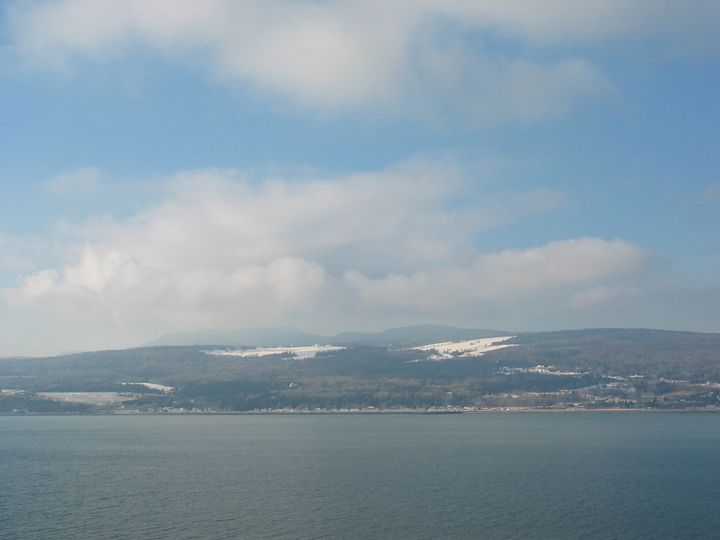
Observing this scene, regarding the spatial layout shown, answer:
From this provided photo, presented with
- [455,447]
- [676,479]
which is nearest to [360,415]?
[455,447]

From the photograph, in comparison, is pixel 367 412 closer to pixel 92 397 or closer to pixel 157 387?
pixel 157 387

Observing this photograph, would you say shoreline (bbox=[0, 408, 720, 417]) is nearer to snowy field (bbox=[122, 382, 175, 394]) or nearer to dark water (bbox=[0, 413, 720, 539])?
snowy field (bbox=[122, 382, 175, 394])

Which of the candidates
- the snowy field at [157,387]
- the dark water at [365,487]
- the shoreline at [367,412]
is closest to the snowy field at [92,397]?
the shoreline at [367,412]

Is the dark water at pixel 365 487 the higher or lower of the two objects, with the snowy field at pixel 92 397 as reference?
lower

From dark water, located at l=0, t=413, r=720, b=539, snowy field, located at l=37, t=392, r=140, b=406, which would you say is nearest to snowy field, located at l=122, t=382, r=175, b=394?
snowy field, located at l=37, t=392, r=140, b=406

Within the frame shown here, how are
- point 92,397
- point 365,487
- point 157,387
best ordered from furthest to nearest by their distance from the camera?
point 157,387 → point 92,397 → point 365,487

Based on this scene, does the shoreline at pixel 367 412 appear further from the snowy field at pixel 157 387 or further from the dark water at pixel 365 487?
the dark water at pixel 365 487

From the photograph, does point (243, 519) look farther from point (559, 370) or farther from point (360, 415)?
point (559, 370)

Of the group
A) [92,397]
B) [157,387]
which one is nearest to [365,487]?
[92,397]
